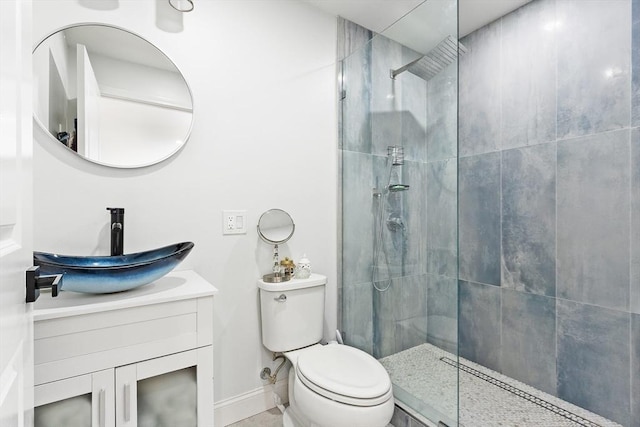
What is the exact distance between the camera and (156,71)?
149cm

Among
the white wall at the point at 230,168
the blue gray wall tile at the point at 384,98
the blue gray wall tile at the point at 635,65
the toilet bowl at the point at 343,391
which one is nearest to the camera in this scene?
the toilet bowl at the point at 343,391

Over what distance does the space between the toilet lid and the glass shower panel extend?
337mm

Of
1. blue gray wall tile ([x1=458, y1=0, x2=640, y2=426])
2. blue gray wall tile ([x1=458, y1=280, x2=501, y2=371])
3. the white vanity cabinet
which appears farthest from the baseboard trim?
blue gray wall tile ([x1=458, y1=0, x2=640, y2=426])

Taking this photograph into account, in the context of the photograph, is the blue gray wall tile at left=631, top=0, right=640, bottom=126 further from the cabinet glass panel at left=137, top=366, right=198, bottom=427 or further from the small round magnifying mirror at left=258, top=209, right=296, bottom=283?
the cabinet glass panel at left=137, top=366, right=198, bottom=427

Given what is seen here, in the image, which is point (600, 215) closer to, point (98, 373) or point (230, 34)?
point (230, 34)

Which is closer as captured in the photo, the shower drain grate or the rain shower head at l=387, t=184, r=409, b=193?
the shower drain grate

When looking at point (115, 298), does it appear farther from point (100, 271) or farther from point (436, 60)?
point (436, 60)

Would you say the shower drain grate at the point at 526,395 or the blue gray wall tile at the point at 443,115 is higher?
the blue gray wall tile at the point at 443,115

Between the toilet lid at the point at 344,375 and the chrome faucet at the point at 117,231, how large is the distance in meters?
0.95

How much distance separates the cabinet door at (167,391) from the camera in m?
1.05

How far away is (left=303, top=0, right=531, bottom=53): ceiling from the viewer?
1.47 meters

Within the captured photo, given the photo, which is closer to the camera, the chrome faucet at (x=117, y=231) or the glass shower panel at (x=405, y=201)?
the chrome faucet at (x=117, y=231)

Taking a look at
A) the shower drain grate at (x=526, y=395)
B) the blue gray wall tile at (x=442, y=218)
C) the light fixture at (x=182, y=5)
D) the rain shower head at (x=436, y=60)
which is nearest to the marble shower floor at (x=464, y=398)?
the shower drain grate at (x=526, y=395)

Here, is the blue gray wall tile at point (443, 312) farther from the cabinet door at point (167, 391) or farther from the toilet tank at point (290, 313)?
the cabinet door at point (167, 391)
